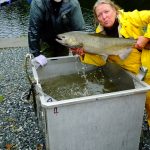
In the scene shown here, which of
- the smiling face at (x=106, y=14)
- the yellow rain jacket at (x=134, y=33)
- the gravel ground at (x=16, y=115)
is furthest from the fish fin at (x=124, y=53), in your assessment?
the gravel ground at (x=16, y=115)

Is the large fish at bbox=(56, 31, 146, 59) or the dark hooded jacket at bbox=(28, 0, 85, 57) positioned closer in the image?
the large fish at bbox=(56, 31, 146, 59)

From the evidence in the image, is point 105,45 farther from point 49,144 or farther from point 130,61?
point 49,144

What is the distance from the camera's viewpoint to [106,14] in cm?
362

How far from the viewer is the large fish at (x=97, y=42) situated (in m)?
3.48

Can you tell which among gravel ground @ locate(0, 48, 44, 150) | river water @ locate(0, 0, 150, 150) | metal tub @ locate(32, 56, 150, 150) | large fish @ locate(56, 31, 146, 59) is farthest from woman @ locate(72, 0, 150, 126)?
gravel ground @ locate(0, 48, 44, 150)

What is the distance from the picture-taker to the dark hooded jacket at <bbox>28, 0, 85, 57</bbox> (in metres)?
4.28

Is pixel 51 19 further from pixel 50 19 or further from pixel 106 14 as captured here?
pixel 106 14

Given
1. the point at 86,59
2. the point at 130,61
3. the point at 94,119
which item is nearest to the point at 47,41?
the point at 86,59

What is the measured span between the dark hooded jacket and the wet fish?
0.87 metres

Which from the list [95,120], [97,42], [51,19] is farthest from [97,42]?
[51,19]

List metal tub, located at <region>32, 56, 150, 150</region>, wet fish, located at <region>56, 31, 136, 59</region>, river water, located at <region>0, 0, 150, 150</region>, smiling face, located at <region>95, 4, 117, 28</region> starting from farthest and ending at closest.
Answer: river water, located at <region>0, 0, 150, 150</region>
smiling face, located at <region>95, 4, 117, 28</region>
wet fish, located at <region>56, 31, 136, 59</region>
metal tub, located at <region>32, 56, 150, 150</region>

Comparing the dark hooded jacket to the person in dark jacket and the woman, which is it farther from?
the woman

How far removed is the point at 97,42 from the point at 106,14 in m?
0.36

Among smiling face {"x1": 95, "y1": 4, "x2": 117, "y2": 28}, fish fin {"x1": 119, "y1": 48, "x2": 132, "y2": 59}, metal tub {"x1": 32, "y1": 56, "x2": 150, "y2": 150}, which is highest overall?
smiling face {"x1": 95, "y1": 4, "x2": 117, "y2": 28}
